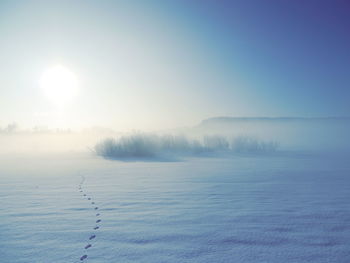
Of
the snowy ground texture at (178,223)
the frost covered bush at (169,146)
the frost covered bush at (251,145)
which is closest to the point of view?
the snowy ground texture at (178,223)

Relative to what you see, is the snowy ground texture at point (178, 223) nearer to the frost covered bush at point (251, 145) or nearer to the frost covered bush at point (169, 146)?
the frost covered bush at point (169, 146)

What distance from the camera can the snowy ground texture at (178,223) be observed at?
1.91 metres

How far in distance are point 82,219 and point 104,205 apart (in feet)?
1.78

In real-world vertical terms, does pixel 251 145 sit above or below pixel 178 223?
below

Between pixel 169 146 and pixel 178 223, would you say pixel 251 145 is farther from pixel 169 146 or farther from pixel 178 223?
pixel 178 223

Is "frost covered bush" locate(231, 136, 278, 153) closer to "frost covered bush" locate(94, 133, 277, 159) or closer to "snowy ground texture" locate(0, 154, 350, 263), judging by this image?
"frost covered bush" locate(94, 133, 277, 159)

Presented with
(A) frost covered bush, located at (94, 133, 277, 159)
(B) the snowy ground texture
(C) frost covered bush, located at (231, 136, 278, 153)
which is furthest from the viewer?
(C) frost covered bush, located at (231, 136, 278, 153)

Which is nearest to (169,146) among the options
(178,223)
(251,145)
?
(251,145)

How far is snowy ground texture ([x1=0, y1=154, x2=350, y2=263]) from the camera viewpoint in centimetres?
191

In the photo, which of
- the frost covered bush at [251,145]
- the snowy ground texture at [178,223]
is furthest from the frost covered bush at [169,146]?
the snowy ground texture at [178,223]

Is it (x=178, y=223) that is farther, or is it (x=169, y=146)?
(x=169, y=146)

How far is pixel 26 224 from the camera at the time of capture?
2.59 metres

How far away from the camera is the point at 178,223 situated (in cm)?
253

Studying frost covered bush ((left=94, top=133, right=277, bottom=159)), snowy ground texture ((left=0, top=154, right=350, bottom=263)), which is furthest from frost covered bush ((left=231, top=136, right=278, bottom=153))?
snowy ground texture ((left=0, top=154, right=350, bottom=263))
